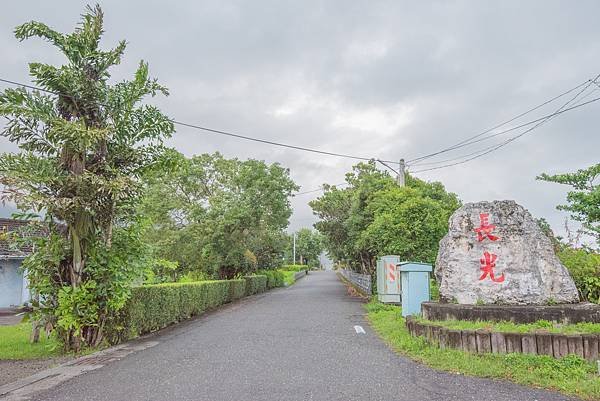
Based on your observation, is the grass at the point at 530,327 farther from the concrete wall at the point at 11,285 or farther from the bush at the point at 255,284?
the bush at the point at 255,284

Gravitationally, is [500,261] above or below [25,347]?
above

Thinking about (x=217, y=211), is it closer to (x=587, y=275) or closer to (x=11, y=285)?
(x=11, y=285)

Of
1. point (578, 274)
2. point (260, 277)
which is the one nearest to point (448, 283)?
point (578, 274)

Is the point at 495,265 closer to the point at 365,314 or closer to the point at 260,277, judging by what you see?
the point at 365,314

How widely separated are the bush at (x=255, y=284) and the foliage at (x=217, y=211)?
1.72 meters

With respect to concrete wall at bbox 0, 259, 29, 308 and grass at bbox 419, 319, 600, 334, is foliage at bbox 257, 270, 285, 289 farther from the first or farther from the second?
grass at bbox 419, 319, 600, 334

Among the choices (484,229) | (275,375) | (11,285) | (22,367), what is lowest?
(22,367)

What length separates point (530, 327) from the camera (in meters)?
6.64

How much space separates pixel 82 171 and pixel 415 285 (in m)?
7.64

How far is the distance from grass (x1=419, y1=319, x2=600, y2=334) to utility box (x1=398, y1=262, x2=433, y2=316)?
10.3 ft

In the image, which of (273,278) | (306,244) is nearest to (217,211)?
(273,278)

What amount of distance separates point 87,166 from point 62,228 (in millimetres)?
1259

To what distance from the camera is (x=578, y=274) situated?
326 inches

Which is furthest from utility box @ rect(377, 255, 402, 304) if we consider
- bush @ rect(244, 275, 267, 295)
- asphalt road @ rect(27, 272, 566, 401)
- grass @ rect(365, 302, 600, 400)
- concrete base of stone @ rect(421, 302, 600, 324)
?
bush @ rect(244, 275, 267, 295)
